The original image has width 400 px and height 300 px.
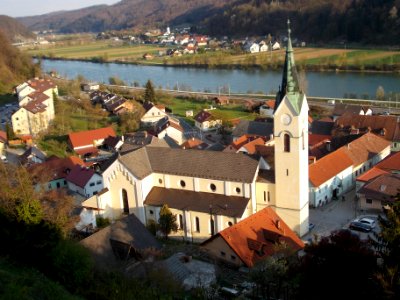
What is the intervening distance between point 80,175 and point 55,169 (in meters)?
2.21

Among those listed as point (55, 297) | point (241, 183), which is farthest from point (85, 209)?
point (55, 297)

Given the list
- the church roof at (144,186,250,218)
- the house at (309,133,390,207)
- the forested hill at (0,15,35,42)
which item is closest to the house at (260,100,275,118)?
the house at (309,133,390,207)

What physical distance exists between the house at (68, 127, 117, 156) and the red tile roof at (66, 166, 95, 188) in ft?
21.6

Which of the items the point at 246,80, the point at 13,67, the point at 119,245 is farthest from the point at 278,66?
the point at 119,245

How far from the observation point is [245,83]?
67.0 m

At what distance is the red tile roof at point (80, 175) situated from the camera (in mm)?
25516

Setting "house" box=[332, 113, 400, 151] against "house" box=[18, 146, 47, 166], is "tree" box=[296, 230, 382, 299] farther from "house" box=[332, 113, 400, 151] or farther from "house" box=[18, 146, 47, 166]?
"house" box=[18, 146, 47, 166]

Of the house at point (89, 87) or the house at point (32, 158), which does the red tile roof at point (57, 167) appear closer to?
the house at point (32, 158)

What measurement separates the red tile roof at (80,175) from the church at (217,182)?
13.3 ft

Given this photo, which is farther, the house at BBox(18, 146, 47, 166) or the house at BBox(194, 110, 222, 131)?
the house at BBox(194, 110, 222, 131)

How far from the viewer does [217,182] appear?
1988 centimetres

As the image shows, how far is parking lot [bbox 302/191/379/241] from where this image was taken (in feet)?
65.0

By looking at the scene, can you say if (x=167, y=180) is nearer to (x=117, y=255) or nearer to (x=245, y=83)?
(x=117, y=255)

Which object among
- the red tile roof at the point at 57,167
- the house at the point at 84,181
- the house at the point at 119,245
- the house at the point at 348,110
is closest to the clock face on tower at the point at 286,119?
the house at the point at 119,245
